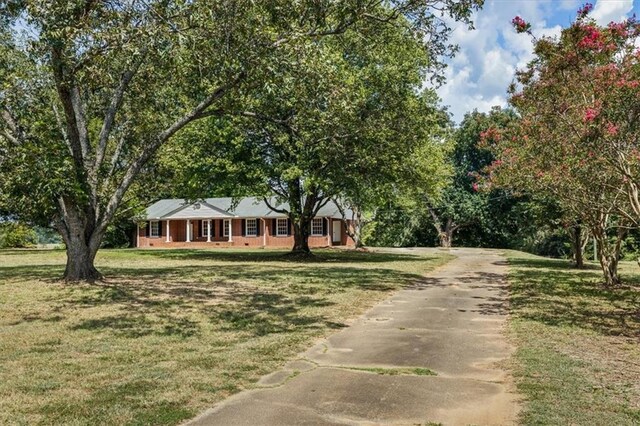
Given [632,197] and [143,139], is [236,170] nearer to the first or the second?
[143,139]

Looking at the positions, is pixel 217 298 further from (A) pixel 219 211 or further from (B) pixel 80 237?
(A) pixel 219 211

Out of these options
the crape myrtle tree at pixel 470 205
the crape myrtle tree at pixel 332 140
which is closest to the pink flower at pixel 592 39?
the crape myrtle tree at pixel 332 140

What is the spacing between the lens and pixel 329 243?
43469 millimetres

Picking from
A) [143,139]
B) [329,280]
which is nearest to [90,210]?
[143,139]

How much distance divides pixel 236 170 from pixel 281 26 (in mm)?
14432

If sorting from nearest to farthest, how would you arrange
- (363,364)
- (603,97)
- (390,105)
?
(363,364)
(603,97)
(390,105)

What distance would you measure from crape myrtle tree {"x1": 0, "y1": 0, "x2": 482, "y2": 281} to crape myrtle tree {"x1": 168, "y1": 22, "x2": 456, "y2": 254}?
2.14m

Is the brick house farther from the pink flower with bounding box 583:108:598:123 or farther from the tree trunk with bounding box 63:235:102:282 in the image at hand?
the pink flower with bounding box 583:108:598:123

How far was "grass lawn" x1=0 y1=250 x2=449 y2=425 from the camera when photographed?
5039 mm

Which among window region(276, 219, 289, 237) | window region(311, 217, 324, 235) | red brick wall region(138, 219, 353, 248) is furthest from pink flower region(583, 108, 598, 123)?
window region(276, 219, 289, 237)

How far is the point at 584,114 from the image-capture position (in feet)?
35.0

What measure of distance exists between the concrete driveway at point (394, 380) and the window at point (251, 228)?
115ft

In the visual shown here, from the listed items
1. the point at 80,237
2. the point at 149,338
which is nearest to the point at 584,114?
the point at 149,338

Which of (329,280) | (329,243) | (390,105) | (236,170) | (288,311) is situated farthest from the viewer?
(329,243)
